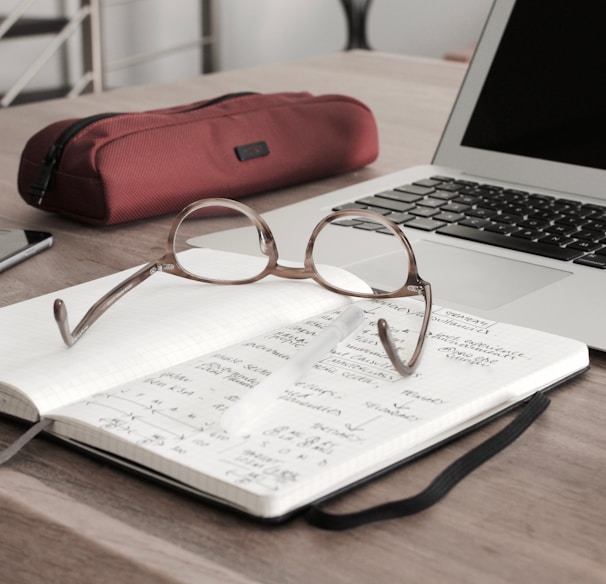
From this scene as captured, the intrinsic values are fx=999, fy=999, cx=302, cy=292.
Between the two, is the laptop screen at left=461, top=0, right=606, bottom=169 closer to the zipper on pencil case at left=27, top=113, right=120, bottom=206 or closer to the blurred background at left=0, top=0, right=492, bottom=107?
the zipper on pencil case at left=27, top=113, right=120, bottom=206

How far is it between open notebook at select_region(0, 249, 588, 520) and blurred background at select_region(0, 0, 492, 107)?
10.2ft

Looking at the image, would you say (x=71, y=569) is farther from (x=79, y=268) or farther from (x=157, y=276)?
(x=79, y=268)

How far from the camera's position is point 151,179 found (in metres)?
0.94

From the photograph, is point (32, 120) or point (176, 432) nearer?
point (176, 432)

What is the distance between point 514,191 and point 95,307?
1.67ft

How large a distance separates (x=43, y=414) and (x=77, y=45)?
3616mm

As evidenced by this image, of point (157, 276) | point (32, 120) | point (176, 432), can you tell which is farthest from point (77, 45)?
point (176, 432)

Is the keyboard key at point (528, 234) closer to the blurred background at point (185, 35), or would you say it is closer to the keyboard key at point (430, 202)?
the keyboard key at point (430, 202)

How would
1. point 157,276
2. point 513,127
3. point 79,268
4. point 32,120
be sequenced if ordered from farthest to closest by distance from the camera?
point 32,120
point 513,127
point 79,268
point 157,276

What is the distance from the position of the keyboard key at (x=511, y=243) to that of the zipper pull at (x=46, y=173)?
1.18 feet

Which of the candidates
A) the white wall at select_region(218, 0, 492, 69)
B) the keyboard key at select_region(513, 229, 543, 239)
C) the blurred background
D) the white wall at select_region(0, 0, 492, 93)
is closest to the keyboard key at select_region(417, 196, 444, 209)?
the keyboard key at select_region(513, 229, 543, 239)

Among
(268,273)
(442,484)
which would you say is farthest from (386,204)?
(442,484)

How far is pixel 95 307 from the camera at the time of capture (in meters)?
0.62

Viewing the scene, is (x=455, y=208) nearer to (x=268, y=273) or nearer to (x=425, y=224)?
(x=425, y=224)
